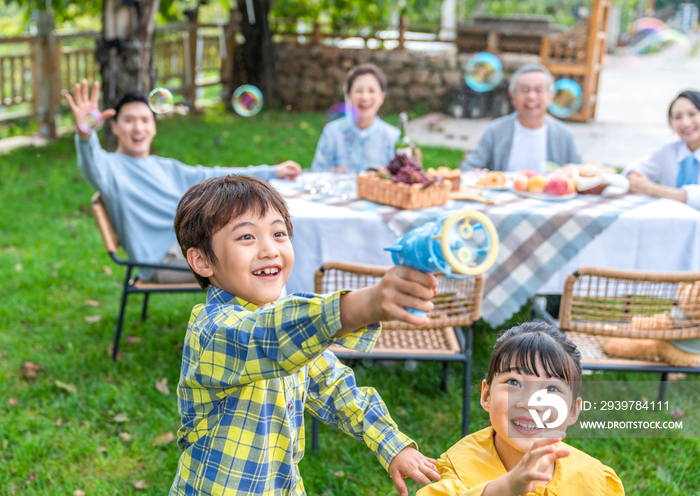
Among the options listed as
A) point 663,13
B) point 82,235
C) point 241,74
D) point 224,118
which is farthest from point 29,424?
point 663,13

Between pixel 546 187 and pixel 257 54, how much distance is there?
9562 millimetres

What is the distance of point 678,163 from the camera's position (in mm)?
4023

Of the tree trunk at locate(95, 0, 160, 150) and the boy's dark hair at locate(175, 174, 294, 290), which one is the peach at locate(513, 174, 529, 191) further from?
the tree trunk at locate(95, 0, 160, 150)

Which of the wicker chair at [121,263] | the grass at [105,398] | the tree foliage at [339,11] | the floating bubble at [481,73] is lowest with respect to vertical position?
the grass at [105,398]

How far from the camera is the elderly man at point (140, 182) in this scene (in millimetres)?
3698

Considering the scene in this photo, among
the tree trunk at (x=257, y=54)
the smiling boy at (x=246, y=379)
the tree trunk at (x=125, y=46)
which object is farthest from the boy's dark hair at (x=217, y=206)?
the tree trunk at (x=257, y=54)

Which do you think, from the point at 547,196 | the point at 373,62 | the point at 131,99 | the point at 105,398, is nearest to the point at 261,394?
the point at 105,398

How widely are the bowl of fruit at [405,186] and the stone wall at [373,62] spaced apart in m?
8.73

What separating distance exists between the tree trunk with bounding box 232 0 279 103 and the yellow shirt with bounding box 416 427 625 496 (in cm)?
1142

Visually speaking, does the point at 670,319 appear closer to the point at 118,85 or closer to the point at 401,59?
the point at 118,85

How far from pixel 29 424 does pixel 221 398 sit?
221 cm

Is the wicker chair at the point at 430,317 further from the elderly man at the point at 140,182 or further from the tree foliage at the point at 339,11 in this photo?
the tree foliage at the point at 339,11

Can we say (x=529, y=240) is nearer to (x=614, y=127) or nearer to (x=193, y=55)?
(x=614, y=127)

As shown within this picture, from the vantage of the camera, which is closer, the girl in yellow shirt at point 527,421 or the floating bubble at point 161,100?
the girl in yellow shirt at point 527,421
